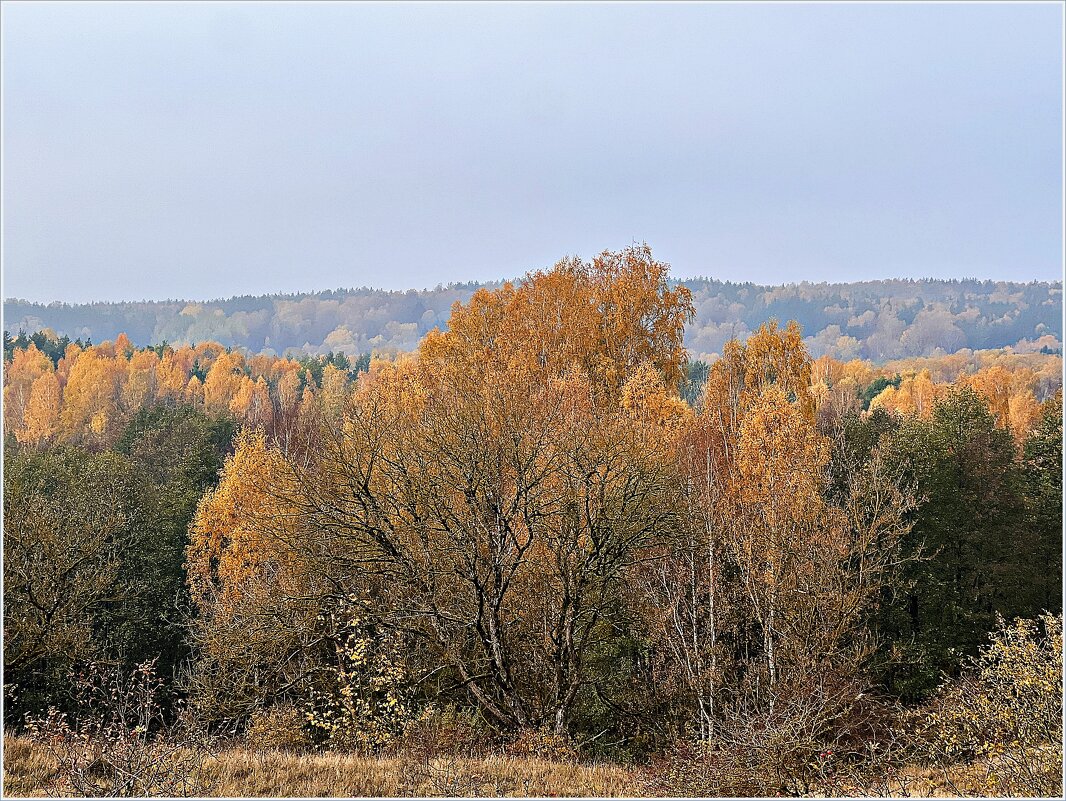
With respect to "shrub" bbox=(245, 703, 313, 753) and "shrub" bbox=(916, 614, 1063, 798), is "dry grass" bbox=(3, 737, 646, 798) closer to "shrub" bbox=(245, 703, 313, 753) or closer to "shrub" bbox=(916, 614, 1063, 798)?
"shrub" bbox=(245, 703, 313, 753)

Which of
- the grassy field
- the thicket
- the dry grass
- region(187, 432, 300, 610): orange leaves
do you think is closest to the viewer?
the grassy field

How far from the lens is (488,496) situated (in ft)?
47.5

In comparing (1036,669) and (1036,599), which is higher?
(1036,669)

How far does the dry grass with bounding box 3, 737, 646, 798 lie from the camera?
10.0 meters

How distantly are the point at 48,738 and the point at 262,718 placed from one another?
12.9ft

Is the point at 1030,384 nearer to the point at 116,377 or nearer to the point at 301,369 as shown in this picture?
the point at 301,369

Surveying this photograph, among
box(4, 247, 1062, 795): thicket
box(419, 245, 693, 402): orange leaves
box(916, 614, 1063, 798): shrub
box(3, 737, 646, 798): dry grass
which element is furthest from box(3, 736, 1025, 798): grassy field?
box(419, 245, 693, 402): orange leaves

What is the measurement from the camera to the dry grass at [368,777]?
10.0m

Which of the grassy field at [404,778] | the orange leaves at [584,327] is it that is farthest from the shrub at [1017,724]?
the orange leaves at [584,327]

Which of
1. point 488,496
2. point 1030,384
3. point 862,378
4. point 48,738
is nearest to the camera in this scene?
point 48,738

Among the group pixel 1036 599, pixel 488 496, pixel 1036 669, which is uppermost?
pixel 488 496

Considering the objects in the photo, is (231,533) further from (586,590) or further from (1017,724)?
(1017,724)

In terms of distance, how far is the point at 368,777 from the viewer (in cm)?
1052

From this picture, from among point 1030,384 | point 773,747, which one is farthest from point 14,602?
point 1030,384
